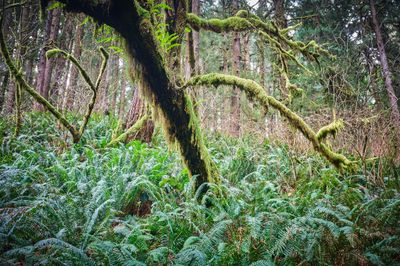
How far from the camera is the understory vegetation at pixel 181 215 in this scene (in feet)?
9.02

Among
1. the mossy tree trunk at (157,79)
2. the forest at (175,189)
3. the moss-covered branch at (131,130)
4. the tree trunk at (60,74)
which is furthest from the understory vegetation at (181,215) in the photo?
the tree trunk at (60,74)

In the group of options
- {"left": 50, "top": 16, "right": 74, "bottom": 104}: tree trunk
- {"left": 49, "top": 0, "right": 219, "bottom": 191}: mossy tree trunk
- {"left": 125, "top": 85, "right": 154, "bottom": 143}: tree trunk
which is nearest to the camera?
{"left": 49, "top": 0, "right": 219, "bottom": 191}: mossy tree trunk

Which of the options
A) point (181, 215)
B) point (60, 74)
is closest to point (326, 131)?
point (181, 215)

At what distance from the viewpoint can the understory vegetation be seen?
9.02 feet

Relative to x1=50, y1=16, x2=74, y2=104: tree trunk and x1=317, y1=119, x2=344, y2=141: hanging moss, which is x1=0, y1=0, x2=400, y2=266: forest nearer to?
x1=317, y1=119, x2=344, y2=141: hanging moss

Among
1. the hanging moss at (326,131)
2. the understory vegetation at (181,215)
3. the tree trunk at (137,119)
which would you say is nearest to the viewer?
the understory vegetation at (181,215)

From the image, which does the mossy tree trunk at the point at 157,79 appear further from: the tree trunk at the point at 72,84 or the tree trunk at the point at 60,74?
the tree trunk at the point at 60,74

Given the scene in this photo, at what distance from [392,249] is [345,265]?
494 millimetres

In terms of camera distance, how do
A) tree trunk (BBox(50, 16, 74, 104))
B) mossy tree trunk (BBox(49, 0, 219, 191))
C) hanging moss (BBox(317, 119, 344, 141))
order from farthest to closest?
1. tree trunk (BBox(50, 16, 74, 104))
2. hanging moss (BBox(317, 119, 344, 141))
3. mossy tree trunk (BBox(49, 0, 219, 191))

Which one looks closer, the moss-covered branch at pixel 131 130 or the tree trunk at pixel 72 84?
the moss-covered branch at pixel 131 130

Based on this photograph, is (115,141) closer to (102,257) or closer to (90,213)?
(90,213)

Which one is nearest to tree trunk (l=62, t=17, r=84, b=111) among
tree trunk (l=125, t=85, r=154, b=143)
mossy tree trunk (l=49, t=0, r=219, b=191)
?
tree trunk (l=125, t=85, r=154, b=143)

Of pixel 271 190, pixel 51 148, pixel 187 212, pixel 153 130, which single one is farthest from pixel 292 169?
pixel 51 148

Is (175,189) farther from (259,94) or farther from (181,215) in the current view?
(259,94)
